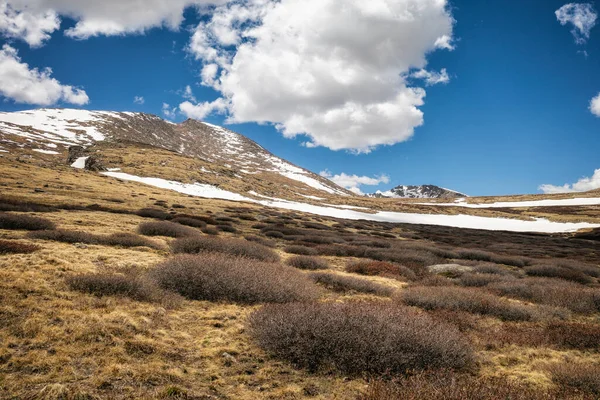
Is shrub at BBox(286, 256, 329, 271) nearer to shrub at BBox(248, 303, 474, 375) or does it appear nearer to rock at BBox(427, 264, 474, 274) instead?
rock at BBox(427, 264, 474, 274)

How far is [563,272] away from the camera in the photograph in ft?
57.6

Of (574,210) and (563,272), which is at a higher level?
(574,210)

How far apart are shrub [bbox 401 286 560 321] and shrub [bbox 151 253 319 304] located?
3.56m

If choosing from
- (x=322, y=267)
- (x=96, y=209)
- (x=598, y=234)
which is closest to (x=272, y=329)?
(x=322, y=267)

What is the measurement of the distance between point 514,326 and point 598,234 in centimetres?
6281

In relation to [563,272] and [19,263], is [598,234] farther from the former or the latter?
[19,263]

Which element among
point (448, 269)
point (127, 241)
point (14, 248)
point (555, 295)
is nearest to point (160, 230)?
point (127, 241)

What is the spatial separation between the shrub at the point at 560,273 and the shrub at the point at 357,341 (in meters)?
15.8

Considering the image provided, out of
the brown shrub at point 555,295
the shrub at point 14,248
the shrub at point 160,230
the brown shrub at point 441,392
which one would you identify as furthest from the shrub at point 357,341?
the shrub at point 160,230

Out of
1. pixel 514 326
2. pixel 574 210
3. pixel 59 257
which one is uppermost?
pixel 574 210

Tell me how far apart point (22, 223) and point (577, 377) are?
18053mm

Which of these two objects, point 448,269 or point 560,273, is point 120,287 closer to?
point 448,269

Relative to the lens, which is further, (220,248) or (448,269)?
(448,269)

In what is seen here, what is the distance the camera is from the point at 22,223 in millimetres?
13086
